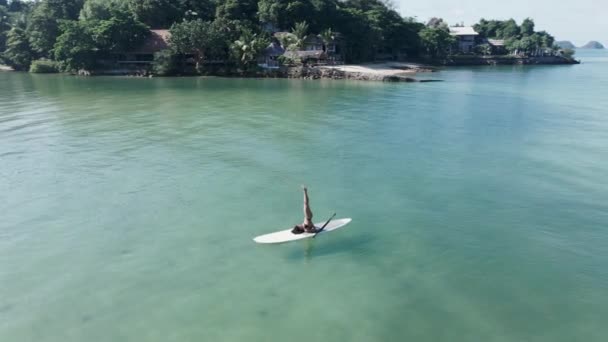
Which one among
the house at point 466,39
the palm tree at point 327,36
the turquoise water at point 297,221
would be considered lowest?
the turquoise water at point 297,221

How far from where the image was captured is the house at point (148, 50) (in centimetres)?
7325

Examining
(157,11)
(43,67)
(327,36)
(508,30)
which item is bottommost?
(43,67)

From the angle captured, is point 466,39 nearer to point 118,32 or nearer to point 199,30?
point 199,30

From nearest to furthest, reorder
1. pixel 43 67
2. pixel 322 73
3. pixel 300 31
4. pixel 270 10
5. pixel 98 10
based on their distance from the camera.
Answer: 1. pixel 322 73
2. pixel 300 31
3. pixel 270 10
4. pixel 98 10
5. pixel 43 67

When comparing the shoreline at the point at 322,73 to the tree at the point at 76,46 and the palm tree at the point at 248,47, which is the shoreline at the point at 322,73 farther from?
the palm tree at the point at 248,47

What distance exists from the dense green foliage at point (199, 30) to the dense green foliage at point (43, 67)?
1.60 metres

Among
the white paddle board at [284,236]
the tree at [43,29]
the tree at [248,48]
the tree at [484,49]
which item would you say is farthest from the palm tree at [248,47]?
the tree at [484,49]

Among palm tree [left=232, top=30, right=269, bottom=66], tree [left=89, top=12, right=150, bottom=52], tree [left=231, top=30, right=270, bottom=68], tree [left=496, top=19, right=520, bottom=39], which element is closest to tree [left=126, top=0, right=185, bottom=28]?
tree [left=89, top=12, right=150, bottom=52]

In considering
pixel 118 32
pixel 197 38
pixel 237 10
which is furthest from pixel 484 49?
pixel 118 32

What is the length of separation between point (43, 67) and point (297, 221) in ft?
271

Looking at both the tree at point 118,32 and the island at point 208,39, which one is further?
the tree at point 118,32

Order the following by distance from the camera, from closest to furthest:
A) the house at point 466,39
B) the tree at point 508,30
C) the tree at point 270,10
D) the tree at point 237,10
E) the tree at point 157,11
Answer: the tree at point 237,10, the tree at point 270,10, the tree at point 157,11, the house at point 466,39, the tree at point 508,30

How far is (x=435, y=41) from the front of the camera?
9769 centimetres

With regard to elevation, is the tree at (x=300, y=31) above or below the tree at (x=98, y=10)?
below
